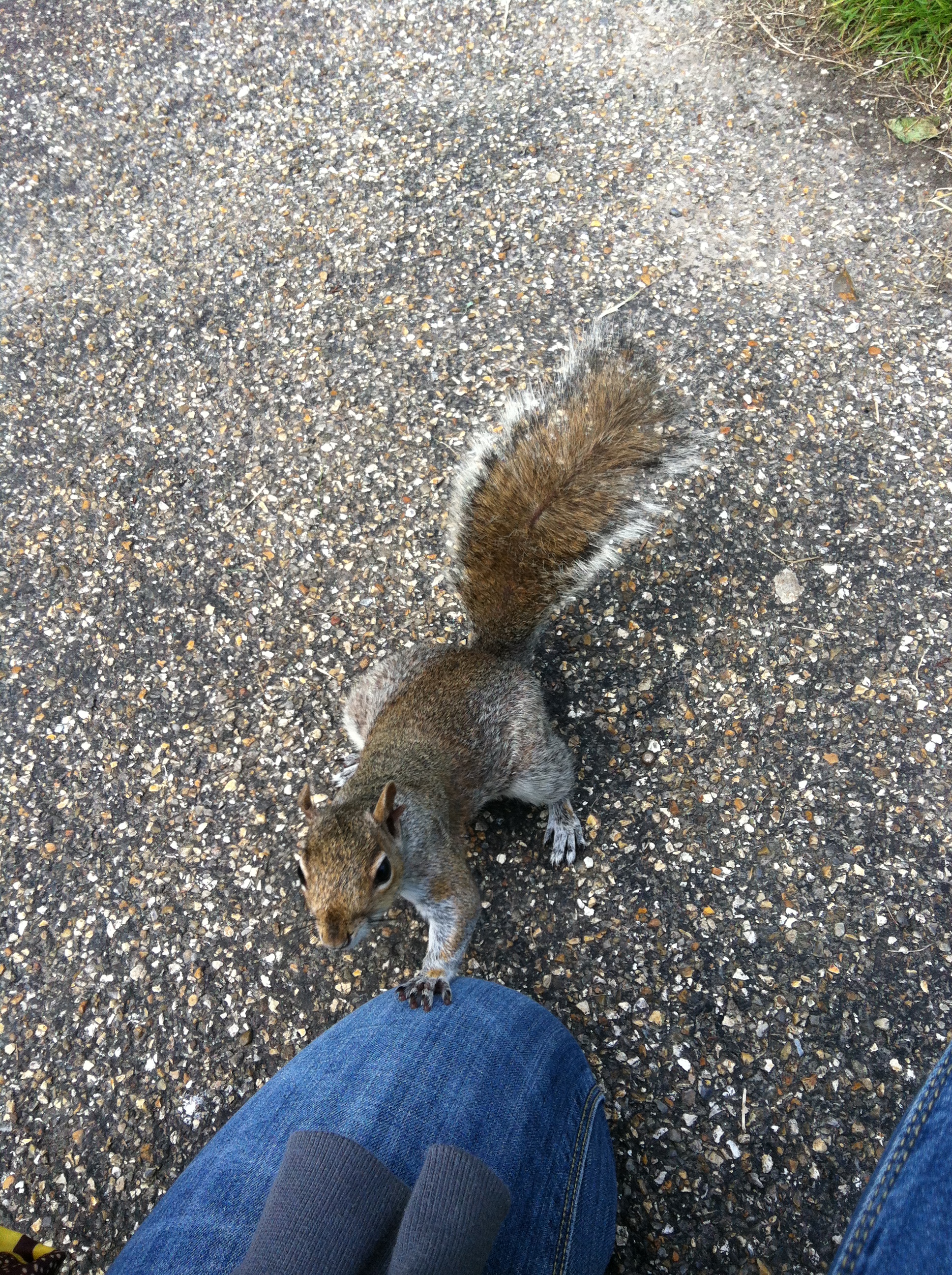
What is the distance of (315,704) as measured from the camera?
85.0 inches

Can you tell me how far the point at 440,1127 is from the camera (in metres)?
1.42

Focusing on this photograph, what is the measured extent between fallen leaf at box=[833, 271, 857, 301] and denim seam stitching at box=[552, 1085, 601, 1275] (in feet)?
7.63

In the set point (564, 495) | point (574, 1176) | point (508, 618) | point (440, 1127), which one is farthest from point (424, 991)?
point (564, 495)

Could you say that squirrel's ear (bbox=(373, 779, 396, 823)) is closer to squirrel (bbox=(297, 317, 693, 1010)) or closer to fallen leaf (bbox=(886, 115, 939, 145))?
squirrel (bbox=(297, 317, 693, 1010))

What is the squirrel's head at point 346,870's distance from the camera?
138 centimetres

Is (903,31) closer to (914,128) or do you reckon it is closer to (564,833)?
(914,128)

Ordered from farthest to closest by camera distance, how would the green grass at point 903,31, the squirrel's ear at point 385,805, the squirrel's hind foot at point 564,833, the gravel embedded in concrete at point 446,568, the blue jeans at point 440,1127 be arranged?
1. the green grass at point 903,31
2. the squirrel's hind foot at point 564,833
3. the gravel embedded in concrete at point 446,568
4. the squirrel's ear at point 385,805
5. the blue jeans at point 440,1127

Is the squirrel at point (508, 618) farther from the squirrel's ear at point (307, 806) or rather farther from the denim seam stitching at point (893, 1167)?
the denim seam stitching at point (893, 1167)

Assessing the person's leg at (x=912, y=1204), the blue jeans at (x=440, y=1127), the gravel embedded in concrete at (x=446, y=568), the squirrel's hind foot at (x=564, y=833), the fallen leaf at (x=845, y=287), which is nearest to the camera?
the person's leg at (x=912, y=1204)

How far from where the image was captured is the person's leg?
3.43ft

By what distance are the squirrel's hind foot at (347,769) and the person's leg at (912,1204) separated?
1.32 m

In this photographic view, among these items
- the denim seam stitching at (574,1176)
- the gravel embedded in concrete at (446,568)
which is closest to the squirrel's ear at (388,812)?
the gravel embedded in concrete at (446,568)

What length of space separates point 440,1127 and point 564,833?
27.7 inches

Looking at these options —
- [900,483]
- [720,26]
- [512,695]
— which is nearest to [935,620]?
[900,483]
